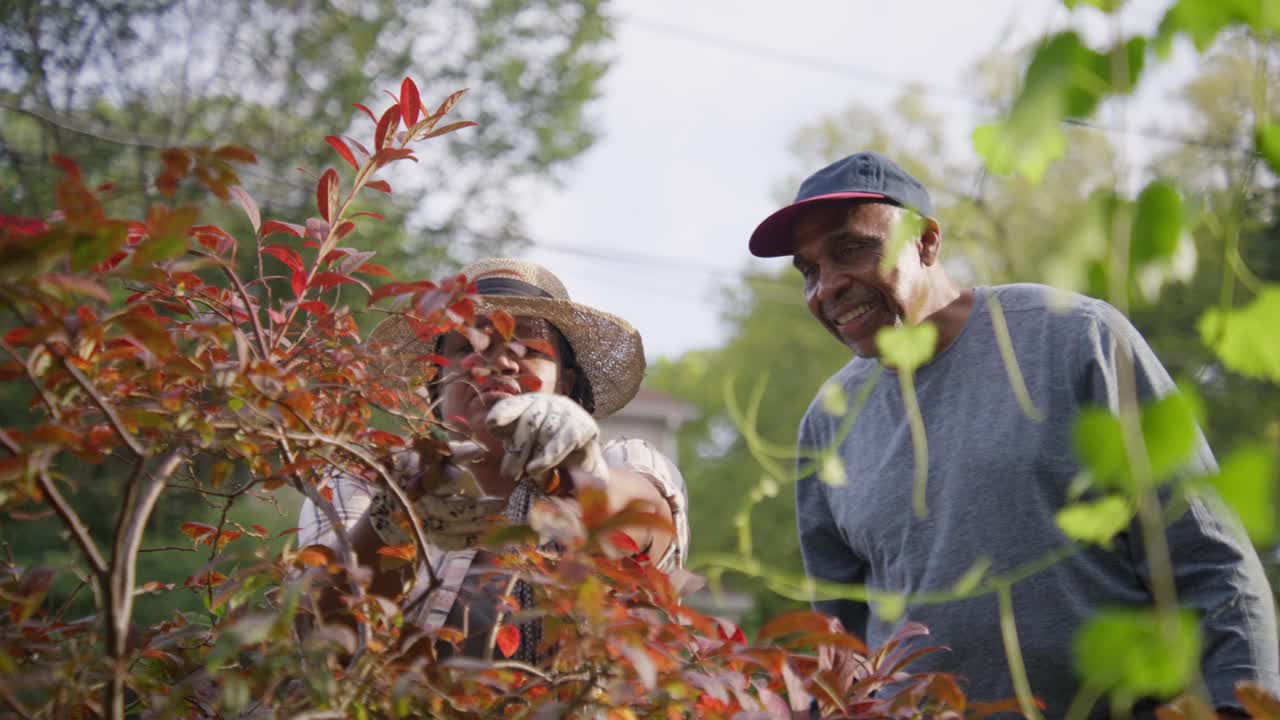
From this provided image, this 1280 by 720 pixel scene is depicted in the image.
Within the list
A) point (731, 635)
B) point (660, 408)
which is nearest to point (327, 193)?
point (731, 635)

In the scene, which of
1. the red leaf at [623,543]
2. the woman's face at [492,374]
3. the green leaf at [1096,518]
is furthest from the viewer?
the woman's face at [492,374]

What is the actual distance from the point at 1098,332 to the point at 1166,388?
19 centimetres

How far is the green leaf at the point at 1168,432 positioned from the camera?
0.50 m

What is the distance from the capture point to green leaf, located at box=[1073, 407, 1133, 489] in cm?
50

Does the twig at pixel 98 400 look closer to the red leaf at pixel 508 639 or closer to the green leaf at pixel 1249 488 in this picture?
the red leaf at pixel 508 639

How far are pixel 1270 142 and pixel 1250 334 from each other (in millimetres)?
109

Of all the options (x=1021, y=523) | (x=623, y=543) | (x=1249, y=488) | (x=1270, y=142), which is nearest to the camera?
(x=1249, y=488)

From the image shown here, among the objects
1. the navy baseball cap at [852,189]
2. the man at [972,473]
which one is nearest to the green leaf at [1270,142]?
the man at [972,473]

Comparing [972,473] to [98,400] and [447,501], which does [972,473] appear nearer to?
[447,501]

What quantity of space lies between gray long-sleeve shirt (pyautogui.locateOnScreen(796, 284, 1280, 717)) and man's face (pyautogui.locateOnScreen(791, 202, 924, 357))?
176 millimetres

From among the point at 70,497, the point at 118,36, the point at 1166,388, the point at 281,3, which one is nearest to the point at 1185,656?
the point at 1166,388

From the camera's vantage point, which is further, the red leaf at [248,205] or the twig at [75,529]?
the red leaf at [248,205]

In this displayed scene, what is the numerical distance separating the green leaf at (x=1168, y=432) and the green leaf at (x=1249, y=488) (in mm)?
29

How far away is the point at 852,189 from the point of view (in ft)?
7.53
